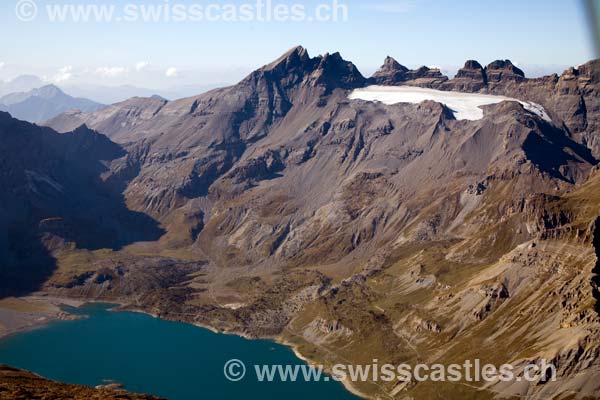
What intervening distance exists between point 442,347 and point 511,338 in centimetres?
2206

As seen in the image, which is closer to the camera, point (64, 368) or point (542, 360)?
point (542, 360)

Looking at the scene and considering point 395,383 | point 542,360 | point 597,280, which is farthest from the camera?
point 395,383

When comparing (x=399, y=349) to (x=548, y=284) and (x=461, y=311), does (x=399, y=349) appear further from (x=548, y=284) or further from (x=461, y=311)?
(x=548, y=284)

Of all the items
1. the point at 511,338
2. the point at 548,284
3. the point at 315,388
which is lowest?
the point at 315,388

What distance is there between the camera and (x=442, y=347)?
7219 inches

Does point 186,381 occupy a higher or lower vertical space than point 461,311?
lower

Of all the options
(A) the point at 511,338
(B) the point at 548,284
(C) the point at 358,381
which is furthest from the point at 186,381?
(B) the point at 548,284

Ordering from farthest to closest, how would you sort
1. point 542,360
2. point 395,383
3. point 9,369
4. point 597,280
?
point 395,383
point 597,280
point 542,360
point 9,369

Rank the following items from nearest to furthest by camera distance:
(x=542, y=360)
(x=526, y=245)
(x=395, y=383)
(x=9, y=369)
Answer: (x=9, y=369)
(x=542, y=360)
(x=395, y=383)
(x=526, y=245)

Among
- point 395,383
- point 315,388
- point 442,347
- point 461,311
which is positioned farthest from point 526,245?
point 315,388

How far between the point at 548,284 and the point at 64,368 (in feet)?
498

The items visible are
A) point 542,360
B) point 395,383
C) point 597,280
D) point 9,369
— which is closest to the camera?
point 9,369

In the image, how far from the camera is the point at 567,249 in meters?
186

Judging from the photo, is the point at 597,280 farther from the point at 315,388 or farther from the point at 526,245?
the point at 315,388
